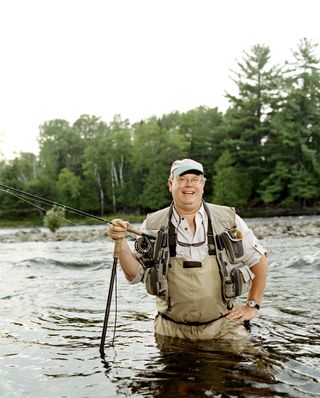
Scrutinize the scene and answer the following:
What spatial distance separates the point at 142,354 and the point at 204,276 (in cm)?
107

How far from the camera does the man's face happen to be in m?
4.70

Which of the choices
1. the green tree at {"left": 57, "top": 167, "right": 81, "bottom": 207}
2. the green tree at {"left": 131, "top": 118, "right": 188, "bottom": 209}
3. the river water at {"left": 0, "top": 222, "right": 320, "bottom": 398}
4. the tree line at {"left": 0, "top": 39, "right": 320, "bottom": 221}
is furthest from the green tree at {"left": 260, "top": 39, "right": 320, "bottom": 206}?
the river water at {"left": 0, "top": 222, "right": 320, "bottom": 398}

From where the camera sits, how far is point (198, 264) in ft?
15.1

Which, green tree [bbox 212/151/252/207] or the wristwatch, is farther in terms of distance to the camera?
green tree [bbox 212/151/252/207]

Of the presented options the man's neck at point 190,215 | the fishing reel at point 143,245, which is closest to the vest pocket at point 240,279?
the man's neck at point 190,215

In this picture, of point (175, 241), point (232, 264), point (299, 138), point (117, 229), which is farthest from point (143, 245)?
point (299, 138)

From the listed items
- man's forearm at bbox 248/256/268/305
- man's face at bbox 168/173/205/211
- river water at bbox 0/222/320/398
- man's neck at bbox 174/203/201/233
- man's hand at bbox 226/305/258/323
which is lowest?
river water at bbox 0/222/320/398

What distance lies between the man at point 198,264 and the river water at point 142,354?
11.0 inches

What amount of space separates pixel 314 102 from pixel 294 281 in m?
49.5

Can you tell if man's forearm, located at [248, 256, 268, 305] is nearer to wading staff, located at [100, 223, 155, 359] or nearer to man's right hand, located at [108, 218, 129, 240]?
wading staff, located at [100, 223, 155, 359]

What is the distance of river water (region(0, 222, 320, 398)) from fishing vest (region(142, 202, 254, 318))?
1.38 feet

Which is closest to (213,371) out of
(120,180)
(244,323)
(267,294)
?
(244,323)

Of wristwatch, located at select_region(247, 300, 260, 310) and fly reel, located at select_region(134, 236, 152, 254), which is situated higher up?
fly reel, located at select_region(134, 236, 152, 254)

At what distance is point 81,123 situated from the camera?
98812 millimetres
